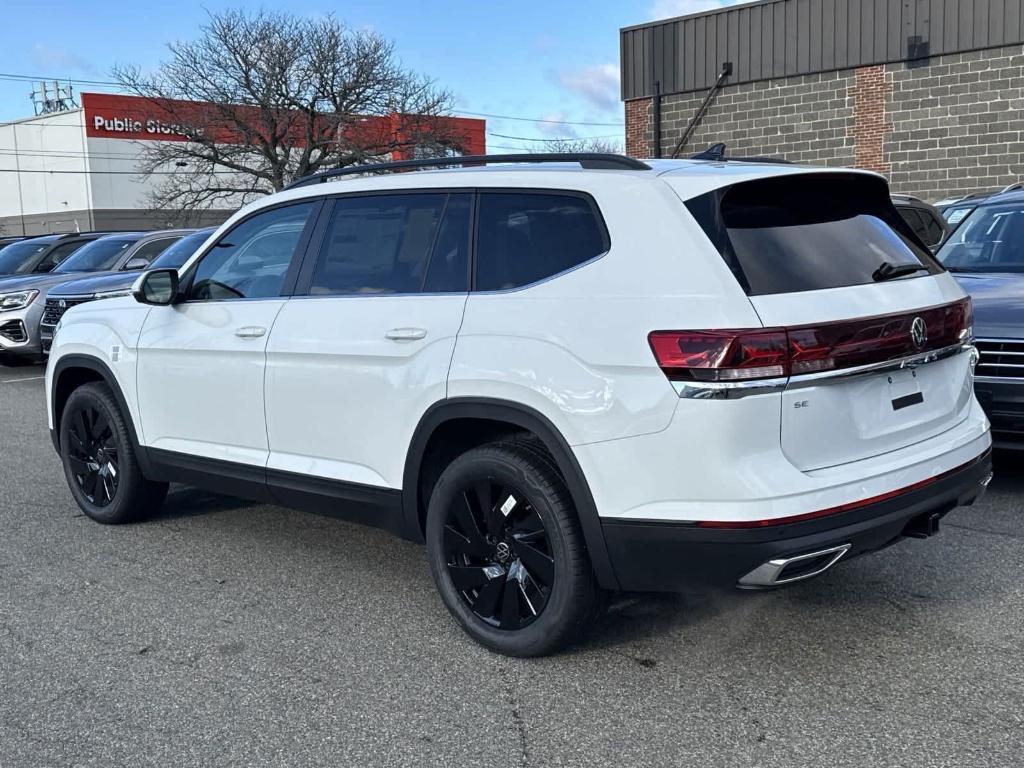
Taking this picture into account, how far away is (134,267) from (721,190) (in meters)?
10.6

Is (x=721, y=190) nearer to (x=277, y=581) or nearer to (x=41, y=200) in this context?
→ (x=277, y=581)

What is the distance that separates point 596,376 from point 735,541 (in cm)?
71

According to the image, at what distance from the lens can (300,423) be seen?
465cm

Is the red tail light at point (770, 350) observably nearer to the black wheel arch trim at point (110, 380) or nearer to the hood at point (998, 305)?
the hood at point (998, 305)

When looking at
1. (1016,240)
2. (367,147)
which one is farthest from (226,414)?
(367,147)

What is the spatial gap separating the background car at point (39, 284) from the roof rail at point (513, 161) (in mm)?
8336

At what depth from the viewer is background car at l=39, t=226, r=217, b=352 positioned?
11.7m

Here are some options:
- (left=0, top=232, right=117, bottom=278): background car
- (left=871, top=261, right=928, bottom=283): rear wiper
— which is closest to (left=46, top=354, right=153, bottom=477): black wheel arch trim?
(left=871, top=261, right=928, bottom=283): rear wiper

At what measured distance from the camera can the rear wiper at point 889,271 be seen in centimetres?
376

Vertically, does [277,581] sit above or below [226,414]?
below

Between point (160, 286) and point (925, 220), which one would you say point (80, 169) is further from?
point (160, 286)

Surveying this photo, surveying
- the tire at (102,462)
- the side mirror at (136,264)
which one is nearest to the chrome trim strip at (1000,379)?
the tire at (102,462)

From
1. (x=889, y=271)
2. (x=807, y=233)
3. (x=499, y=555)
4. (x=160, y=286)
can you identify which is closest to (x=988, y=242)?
(x=889, y=271)

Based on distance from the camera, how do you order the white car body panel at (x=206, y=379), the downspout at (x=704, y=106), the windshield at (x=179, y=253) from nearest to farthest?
the white car body panel at (x=206, y=379), the windshield at (x=179, y=253), the downspout at (x=704, y=106)
